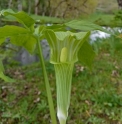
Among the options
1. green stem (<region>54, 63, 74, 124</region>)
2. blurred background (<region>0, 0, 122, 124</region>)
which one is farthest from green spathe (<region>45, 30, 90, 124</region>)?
blurred background (<region>0, 0, 122, 124</region>)

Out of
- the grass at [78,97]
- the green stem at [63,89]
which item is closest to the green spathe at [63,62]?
the green stem at [63,89]

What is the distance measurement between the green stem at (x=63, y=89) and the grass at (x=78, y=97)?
113 cm

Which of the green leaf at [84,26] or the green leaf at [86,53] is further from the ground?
the green leaf at [84,26]

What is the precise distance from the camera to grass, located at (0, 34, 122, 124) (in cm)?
176

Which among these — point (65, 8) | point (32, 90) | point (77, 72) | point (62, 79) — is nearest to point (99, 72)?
point (77, 72)

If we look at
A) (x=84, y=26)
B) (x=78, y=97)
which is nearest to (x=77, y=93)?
(x=78, y=97)

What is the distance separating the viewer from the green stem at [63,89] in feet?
1.76

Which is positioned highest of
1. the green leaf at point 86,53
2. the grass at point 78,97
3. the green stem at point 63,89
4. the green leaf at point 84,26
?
the green leaf at point 84,26

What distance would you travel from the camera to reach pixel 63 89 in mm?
542

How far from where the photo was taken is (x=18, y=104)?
1979mm

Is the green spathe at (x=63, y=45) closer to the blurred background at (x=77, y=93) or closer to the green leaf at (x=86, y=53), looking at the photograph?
the green leaf at (x=86, y=53)

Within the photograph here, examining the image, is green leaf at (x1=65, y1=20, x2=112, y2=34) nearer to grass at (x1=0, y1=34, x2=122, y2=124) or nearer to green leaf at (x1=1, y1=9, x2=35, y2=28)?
green leaf at (x1=1, y1=9, x2=35, y2=28)

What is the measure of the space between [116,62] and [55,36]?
2130mm

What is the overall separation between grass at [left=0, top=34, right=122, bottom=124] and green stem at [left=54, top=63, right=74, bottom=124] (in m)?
1.13
